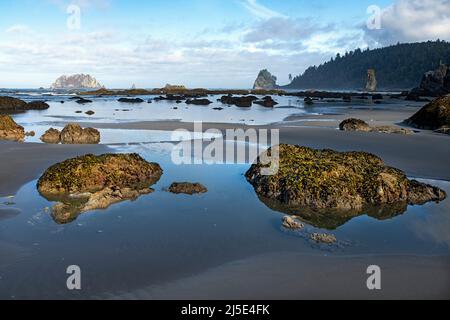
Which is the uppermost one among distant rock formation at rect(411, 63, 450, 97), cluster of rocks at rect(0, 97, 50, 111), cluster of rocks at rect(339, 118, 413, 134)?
distant rock formation at rect(411, 63, 450, 97)

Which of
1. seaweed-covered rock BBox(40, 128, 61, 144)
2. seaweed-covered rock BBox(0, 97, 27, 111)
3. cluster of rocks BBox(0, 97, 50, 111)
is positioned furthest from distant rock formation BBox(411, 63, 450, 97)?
seaweed-covered rock BBox(40, 128, 61, 144)

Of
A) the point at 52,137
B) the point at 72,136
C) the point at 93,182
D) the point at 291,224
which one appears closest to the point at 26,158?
the point at 72,136

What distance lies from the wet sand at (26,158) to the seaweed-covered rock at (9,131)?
1.55 meters

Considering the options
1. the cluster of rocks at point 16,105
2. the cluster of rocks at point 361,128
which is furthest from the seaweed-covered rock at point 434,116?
the cluster of rocks at point 16,105

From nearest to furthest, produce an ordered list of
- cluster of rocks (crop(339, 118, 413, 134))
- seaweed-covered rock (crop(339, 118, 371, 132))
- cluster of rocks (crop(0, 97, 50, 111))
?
cluster of rocks (crop(339, 118, 413, 134)) < seaweed-covered rock (crop(339, 118, 371, 132)) < cluster of rocks (crop(0, 97, 50, 111))

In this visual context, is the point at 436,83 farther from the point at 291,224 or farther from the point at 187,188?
the point at 291,224

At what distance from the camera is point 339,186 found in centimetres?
862

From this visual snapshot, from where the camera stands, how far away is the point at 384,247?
6363 mm

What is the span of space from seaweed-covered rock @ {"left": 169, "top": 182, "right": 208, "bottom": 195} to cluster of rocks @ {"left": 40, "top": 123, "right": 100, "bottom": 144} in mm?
9187

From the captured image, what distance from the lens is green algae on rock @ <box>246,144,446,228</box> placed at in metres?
8.25

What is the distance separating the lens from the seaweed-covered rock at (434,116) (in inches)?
853

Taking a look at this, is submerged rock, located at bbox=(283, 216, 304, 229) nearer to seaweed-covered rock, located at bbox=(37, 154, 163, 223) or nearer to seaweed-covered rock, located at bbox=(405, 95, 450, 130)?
seaweed-covered rock, located at bbox=(37, 154, 163, 223)

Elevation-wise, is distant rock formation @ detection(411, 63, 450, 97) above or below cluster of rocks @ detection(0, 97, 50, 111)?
above
